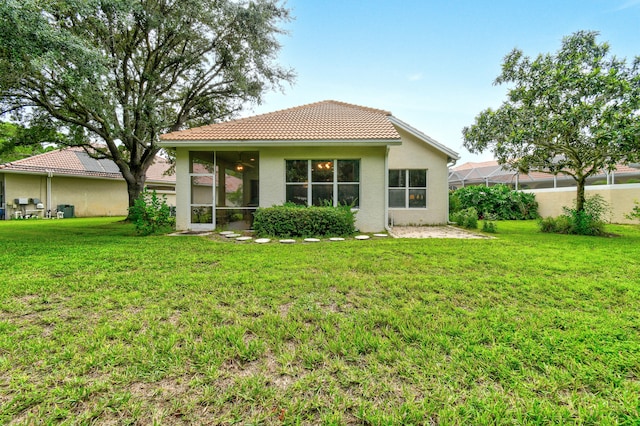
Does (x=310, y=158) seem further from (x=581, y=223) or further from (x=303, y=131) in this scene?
(x=581, y=223)

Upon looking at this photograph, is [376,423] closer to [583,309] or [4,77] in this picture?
[583,309]

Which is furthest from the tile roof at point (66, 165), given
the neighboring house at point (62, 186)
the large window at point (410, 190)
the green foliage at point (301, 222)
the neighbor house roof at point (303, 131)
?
the large window at point (410, 190)

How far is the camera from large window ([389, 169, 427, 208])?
41.0 feet

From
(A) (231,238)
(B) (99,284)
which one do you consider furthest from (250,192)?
(B) (99,284)

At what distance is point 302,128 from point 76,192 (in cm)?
1860

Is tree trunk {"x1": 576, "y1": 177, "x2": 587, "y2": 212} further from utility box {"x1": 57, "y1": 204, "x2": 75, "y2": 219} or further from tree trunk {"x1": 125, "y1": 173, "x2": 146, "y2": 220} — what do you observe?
utility box {"x1": 57, "y1": 204, "x2": 75, "y2": 219}

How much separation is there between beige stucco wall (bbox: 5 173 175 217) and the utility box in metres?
0.33

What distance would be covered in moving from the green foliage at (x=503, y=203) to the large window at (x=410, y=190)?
4.47 m

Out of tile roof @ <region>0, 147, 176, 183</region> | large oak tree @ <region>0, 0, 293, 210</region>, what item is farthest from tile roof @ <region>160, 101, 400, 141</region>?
tile roof @ <region>0, 147, 176, 183</region>

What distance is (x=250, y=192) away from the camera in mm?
10086

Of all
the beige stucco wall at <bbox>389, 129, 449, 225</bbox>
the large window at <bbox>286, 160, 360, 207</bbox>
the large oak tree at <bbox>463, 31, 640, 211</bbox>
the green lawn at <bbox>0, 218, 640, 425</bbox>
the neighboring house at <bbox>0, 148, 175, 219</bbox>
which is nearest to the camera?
the green lawn at <bbox>0, 218, 640, 425</bbox>

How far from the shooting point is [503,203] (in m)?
15.8

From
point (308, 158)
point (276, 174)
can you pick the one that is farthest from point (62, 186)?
point (308, 158)

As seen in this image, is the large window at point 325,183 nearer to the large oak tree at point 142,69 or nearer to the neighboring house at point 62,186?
the large oak tree at point 142,69
